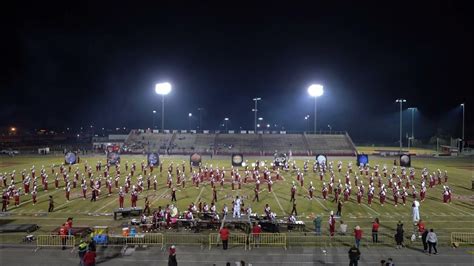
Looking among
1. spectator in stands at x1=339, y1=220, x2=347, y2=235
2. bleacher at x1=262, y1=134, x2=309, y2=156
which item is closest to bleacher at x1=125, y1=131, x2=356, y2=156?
bleacher at x1=262, y1=134, x2=309, y2=156

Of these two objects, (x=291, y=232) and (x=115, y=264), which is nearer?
(x=115, y=264)

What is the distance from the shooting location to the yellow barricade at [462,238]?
54.5 feet

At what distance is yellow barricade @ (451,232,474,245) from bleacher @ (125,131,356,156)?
154 ft

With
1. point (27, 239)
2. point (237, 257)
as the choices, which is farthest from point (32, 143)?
point (237, 257)

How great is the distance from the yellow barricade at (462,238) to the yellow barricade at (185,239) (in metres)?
10.2

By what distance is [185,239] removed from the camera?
1717cm

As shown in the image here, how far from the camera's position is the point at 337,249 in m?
15.8

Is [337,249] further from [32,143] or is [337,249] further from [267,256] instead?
[32,143]

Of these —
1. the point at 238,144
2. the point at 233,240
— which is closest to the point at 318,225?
the point at 233,240

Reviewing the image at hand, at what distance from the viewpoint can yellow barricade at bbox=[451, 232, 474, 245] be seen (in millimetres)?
16603

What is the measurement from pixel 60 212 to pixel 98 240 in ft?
26.5

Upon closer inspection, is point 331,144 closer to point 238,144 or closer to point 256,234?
point 238,144

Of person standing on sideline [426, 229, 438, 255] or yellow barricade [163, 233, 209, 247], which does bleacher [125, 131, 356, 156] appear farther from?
person standing on sideline [426, 229, 438, 255]

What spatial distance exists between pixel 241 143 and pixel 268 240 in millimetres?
56621
